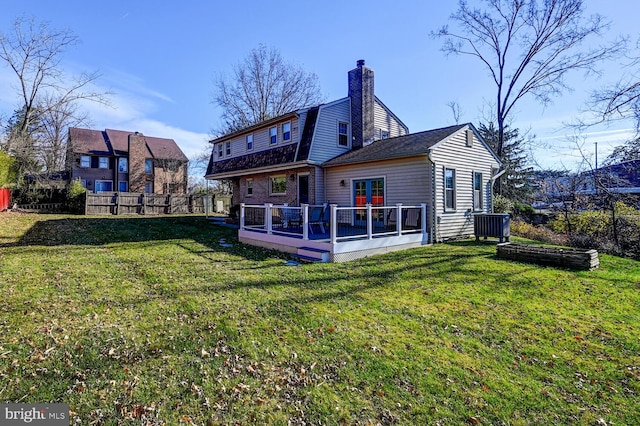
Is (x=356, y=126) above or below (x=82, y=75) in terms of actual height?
below

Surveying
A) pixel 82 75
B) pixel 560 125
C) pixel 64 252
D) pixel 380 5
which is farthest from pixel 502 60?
pixel 82 75

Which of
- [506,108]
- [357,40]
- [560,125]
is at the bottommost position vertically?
[560,125]

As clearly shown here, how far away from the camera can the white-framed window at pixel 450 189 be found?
11.9 metres

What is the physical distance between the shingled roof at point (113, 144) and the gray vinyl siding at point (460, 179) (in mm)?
30955

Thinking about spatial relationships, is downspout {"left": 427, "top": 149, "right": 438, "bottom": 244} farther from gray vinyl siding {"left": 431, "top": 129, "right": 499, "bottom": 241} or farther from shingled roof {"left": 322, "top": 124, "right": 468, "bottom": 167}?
shingled roof {"left": 322, "top": 124, "right": 468, "bottom": 167}

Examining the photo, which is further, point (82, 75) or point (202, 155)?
point (202, 155)

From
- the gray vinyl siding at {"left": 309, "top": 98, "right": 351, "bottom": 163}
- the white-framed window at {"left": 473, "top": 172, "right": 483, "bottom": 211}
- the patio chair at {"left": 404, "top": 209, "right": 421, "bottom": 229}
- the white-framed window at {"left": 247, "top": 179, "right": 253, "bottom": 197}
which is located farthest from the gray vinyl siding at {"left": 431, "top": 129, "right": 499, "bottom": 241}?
the white-framed window at {"left": 247, "top": 179, "right": 253, "bottom": 197}

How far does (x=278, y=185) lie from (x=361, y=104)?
5802 mm

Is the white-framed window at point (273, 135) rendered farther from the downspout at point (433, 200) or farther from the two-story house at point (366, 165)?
the downspout at point (433, 200)

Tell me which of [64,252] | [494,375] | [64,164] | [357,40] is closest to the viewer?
[494,375]

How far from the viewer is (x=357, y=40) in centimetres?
1655

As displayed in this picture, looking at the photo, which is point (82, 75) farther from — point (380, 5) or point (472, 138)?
point (472, 138)

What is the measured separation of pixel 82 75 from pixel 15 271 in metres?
19.5

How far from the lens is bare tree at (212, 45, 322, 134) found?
96.5 feet
